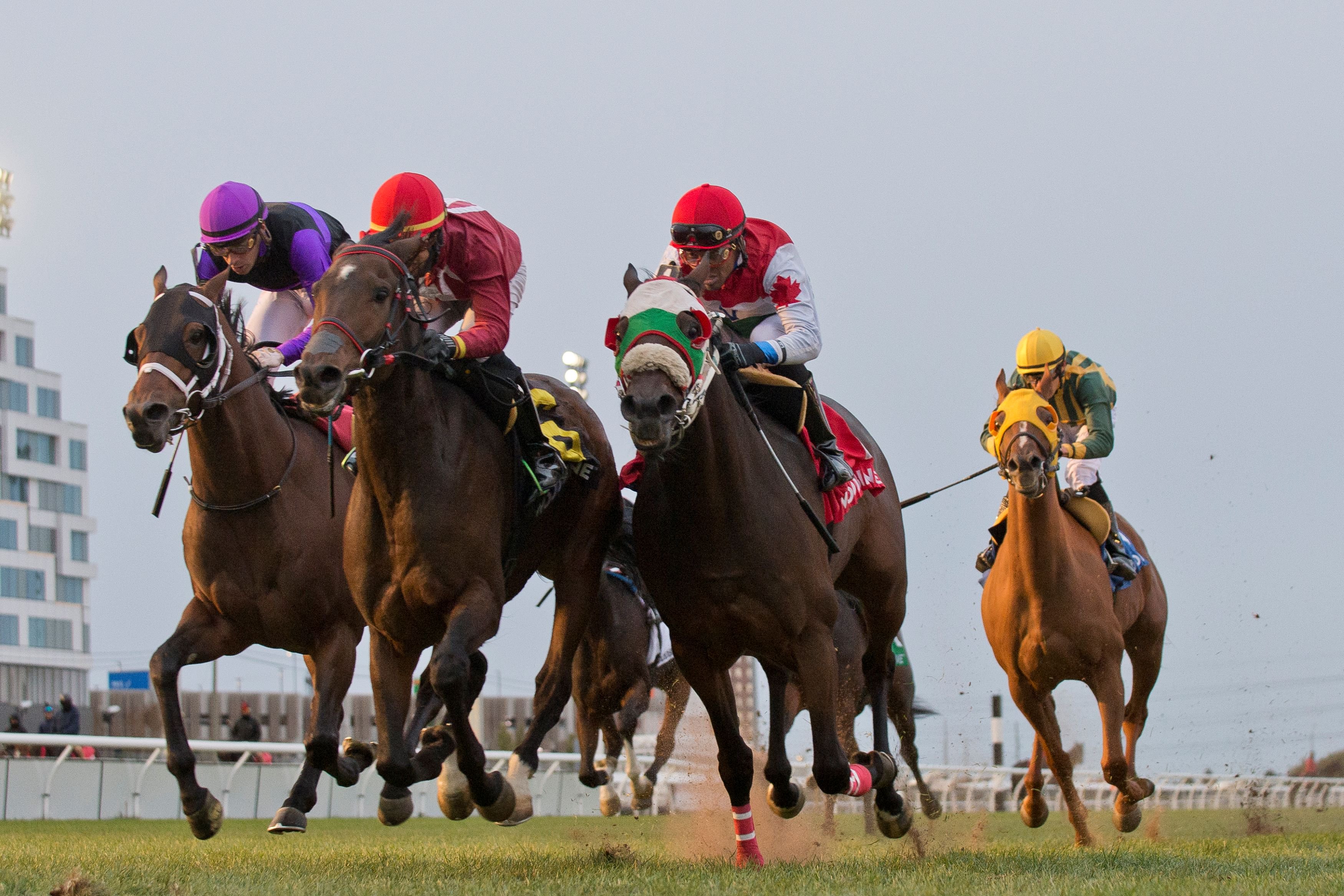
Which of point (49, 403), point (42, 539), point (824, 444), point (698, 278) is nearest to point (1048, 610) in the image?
point (824, 444)

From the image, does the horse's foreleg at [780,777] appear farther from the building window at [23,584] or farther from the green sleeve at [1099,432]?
the building window at [23,584]

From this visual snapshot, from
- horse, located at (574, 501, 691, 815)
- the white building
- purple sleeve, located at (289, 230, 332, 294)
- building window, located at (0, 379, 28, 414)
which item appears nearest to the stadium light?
horse, located at (574, 501, 691, 815)

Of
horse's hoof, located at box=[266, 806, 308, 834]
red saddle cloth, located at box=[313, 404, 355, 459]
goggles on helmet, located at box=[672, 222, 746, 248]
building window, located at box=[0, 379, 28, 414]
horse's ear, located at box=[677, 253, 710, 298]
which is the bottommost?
horse's hoof, located at box=[266, 806, 308, 834]

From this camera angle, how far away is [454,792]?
19.3 feet

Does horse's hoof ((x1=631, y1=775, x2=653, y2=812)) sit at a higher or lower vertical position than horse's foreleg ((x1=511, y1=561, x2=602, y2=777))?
lower

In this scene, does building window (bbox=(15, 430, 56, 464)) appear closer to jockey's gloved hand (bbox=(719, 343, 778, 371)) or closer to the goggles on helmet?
the goggles on helmet

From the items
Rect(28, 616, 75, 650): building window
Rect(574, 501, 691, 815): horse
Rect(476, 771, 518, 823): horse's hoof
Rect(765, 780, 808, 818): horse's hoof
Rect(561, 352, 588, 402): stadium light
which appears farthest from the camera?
Rect(28, 616, 75, 650): building window

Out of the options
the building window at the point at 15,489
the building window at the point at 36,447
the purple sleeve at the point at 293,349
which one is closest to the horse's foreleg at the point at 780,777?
the purple sleeve at the point at 293,349

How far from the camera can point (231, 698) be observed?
31422 millimetres

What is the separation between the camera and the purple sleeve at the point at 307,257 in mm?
6910

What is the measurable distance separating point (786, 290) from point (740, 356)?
82 cm

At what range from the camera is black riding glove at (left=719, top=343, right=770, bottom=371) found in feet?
19.7

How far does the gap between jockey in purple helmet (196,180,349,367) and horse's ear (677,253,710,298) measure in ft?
5.08

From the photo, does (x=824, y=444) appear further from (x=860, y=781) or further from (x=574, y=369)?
(x=574, y=369)
